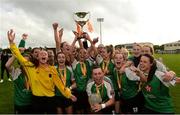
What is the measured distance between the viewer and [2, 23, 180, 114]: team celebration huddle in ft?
23.8

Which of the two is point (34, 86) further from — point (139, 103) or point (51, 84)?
point (139, 103)

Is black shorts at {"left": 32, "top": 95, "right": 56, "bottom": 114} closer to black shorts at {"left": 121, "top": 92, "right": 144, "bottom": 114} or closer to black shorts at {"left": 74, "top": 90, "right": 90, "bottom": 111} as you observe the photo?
black shorts at {"left": 74, "top": 90, "right": 90, "bottom": 111}

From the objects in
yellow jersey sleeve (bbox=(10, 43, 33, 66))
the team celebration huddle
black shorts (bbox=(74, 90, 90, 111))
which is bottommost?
black shorts (bbox=(74, 90, 90, 111))

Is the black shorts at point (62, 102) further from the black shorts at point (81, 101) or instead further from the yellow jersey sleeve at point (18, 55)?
the yellow jersey sleeve at point (18, 55)

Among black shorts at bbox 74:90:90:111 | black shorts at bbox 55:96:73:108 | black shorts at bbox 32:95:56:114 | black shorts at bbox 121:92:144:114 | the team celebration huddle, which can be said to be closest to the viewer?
the team celebration huddle

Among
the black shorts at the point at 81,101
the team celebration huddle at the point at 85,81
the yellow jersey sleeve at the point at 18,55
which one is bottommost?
the black shorts at the point at 81,101

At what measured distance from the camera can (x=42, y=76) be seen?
822 centimetres

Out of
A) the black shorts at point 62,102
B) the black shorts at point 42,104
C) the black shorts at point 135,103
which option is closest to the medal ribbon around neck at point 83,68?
the black shorts at point 62,102

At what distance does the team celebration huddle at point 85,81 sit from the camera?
Answer: 7262mm

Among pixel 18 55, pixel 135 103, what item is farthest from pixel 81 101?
pixel 18 55

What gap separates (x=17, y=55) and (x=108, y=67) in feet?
9.39

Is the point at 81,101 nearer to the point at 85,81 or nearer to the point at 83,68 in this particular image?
the point at 85,81

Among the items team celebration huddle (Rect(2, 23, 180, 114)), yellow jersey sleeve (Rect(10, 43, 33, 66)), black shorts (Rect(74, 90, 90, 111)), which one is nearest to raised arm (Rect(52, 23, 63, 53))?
team celebration huddle (Rect(2, 23, 180, 114))

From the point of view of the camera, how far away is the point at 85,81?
1010 cm
